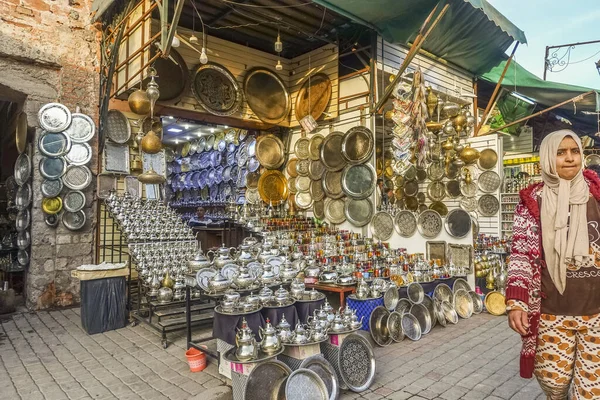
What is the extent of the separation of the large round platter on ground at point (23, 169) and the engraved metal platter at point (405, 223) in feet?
18.9

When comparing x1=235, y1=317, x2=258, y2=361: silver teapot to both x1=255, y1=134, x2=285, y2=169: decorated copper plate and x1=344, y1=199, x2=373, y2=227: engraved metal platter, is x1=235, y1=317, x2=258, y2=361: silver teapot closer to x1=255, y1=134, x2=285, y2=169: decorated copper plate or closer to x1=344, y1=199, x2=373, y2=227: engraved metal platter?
x1=344, y1=199, x2=373, y2=227: engraved metal platter

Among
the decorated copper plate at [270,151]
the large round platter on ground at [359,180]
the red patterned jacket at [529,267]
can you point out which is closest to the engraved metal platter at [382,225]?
the large round platter on ground at [359,180]

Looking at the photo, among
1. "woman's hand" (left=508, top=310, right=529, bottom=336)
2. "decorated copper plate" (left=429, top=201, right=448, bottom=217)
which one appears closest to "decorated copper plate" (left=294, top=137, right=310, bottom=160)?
"decorated copper plate" (left=429, top=201, right=448, bottom=217)

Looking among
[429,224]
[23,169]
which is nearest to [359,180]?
[429,224]

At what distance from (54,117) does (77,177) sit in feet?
2.99

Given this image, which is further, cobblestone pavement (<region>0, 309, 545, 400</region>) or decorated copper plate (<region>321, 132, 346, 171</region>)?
decorated copper plate (<region>321, 132, 346, 171</region>)

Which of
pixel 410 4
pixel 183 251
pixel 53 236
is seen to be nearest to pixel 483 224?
pixel 410 4

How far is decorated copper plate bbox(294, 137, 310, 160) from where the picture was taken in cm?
763

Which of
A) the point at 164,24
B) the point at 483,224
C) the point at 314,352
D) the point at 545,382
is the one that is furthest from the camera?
the point at 483,224

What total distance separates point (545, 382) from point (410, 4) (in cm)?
475

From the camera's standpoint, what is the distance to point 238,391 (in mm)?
2510

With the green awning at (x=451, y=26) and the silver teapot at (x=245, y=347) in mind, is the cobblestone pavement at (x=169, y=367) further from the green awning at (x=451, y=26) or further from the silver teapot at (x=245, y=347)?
the green awning at (x=451, y=26)

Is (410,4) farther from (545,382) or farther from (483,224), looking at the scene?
(545,382)

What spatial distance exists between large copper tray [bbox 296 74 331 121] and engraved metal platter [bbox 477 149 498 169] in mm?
3137
